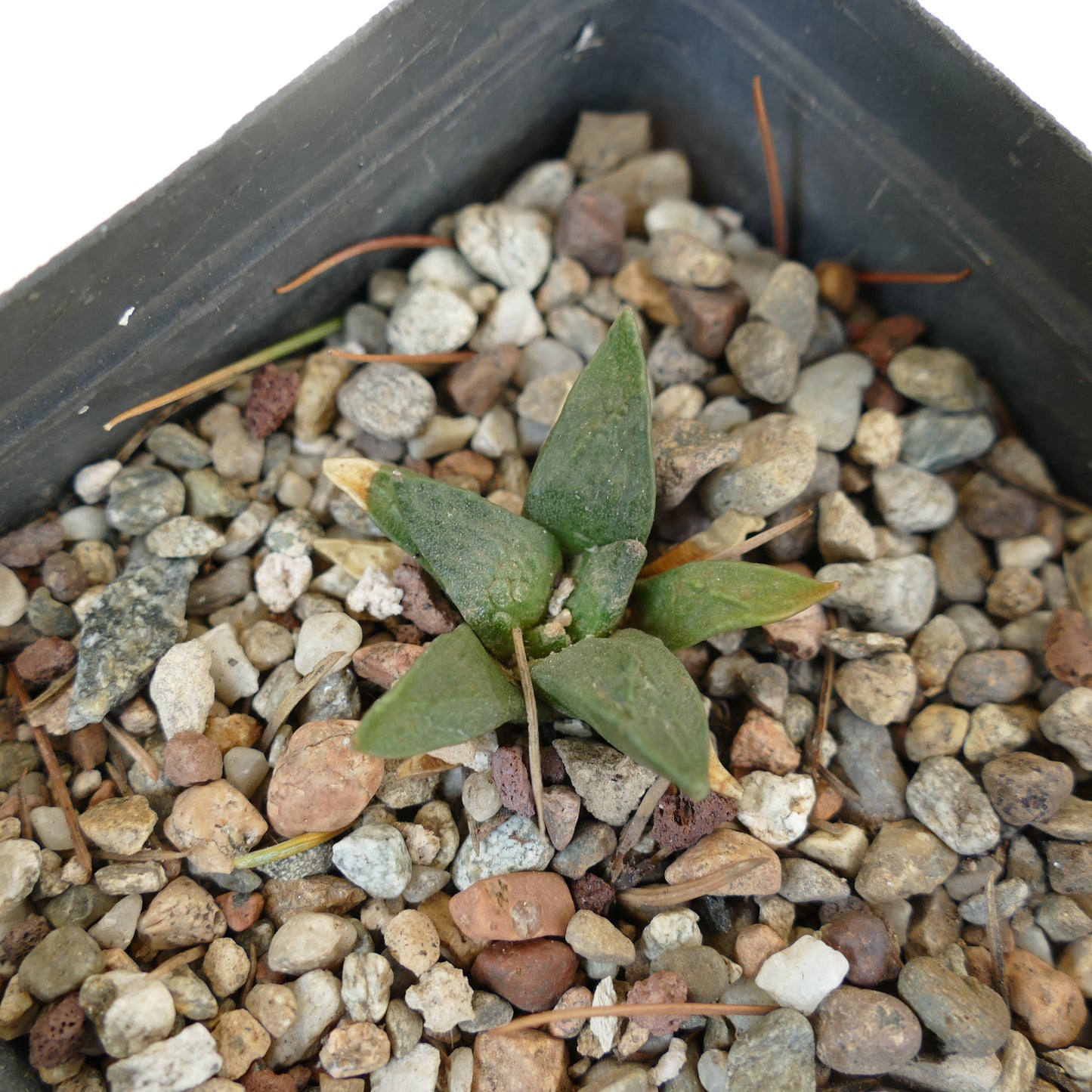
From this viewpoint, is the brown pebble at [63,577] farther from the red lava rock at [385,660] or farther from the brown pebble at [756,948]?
the brown pebble at [756,948]

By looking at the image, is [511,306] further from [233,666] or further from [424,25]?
[233,666]

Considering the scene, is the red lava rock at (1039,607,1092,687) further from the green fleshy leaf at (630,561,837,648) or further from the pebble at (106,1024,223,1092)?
the pebble at (106,1024,223,1092)

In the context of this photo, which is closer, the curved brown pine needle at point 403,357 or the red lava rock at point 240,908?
the red lava rock at point 240,908

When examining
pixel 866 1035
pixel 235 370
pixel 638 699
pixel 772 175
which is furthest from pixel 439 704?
pixel 772 175

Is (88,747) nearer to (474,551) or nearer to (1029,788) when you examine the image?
(474,551)

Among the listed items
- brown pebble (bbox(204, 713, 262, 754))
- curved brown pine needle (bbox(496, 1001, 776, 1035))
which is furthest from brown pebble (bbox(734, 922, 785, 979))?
brown pebble (bbox(204, 713, 262, 754))

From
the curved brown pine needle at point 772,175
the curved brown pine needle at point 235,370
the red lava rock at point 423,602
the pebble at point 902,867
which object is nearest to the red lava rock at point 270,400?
the curved brown pine needle at point 235,370

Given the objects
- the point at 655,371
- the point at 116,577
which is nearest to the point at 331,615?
the point at 116,577
